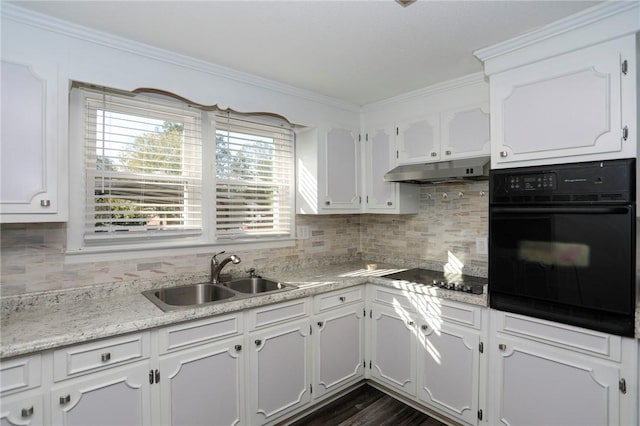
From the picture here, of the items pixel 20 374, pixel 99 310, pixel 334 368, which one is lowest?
pixel 334 368

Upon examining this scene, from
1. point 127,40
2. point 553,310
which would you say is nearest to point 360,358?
point 553,310

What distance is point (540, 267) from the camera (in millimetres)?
1900

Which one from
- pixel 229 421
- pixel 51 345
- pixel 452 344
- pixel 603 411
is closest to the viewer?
pixel 51 345

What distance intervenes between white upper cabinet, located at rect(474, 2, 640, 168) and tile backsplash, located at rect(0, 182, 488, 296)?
77cm

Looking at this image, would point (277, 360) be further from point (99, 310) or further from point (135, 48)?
point (135, 48)

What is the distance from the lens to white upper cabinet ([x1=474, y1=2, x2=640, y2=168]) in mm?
1653

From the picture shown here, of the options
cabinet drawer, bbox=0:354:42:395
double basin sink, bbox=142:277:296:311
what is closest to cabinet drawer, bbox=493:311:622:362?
double basin sink, bbox=142:277:296:311

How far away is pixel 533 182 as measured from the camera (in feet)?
6.31

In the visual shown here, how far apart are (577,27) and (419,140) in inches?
47.3

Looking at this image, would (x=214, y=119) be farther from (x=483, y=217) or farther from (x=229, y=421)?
(x=483, y=217)

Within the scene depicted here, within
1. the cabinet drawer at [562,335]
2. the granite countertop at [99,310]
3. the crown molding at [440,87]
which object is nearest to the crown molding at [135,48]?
the crown molding at [440,87]

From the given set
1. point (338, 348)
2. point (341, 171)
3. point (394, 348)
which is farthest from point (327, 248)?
point (394, 348)

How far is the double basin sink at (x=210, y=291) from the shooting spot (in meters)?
2.22

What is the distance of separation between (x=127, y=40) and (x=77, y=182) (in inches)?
34.3
